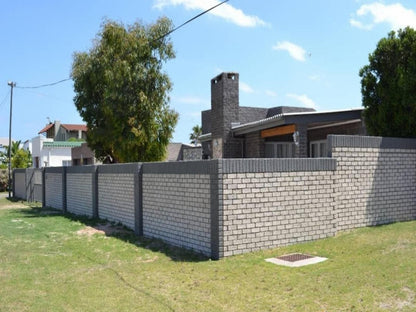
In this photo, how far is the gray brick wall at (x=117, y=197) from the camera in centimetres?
1252

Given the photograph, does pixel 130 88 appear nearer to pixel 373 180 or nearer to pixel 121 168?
pixel 121 168

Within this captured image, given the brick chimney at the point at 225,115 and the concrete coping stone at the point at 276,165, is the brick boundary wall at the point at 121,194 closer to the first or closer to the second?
the concrete coping stone at the point at 276,165

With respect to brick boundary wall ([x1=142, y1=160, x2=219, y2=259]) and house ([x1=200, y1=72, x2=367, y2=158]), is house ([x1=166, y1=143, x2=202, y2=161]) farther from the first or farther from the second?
brick boundary wall ([x1=142, y1=160, x2=219, y2=259])

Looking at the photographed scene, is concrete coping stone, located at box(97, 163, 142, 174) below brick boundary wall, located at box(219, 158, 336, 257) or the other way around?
the other way around

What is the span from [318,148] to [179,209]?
35.1 feet

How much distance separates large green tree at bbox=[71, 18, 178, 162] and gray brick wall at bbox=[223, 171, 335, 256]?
1022 centimetres

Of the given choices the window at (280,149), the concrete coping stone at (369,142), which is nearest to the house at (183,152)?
the window at (280,149)

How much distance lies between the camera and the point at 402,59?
12453 mm

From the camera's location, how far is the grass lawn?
590 centimetres

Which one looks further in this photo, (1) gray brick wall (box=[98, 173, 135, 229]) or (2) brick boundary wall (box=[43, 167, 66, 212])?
(2) brick boundary wall (box=[43, 167, 66, 212])

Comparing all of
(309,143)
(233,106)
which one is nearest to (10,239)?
(233,106)

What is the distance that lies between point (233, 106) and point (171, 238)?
10809 mm

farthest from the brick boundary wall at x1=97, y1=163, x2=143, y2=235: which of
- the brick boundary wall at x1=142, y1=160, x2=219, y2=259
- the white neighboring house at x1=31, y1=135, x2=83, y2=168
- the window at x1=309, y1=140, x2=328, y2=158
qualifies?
the white neighboring house at x1=31, y1=135, x2=83, y2=168

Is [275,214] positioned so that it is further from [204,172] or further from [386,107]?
[386,107]
